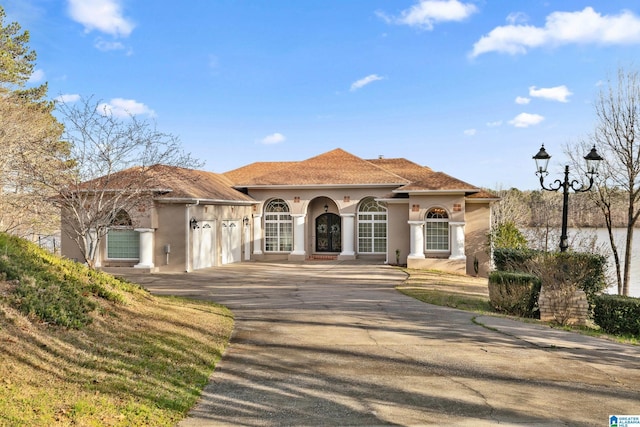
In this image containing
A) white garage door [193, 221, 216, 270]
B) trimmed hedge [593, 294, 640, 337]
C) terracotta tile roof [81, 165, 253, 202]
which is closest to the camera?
trimmed hedge [593, 294, 640, 337]

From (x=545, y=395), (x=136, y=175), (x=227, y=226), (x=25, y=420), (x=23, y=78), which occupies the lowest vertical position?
(x=545, y=395)

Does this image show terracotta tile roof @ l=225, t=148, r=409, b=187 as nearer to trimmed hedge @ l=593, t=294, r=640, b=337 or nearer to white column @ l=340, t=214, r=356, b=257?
white column @ l=340, t=214, r=356, b=257

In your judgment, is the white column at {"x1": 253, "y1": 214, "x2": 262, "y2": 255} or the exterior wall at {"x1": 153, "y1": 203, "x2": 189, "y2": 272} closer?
the exterior wall at {"x1": 153, "y1": 203, "x2": 189, "y2": 272}

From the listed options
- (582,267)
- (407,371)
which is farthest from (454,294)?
(407,371)

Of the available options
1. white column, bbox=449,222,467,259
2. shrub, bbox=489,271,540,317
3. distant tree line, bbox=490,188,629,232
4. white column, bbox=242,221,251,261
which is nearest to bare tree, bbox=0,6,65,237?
white column, bbox=242,221,251,261

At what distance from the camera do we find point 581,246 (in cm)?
2717

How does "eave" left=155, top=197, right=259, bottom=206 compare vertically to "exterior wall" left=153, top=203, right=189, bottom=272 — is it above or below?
above

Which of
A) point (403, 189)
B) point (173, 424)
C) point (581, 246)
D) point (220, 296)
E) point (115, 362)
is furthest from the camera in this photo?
point (581, 246)

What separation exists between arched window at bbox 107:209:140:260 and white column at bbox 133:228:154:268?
0.50m

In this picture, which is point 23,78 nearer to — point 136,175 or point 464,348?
point 136,175

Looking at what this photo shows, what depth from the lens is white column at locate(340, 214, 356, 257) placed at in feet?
85.8

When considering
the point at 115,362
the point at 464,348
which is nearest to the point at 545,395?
the point at 464,348

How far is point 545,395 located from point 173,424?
4.47 meters

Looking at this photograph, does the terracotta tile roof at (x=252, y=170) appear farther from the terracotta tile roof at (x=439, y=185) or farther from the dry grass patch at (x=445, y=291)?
the dry grass patch at (x=445, y=291)
